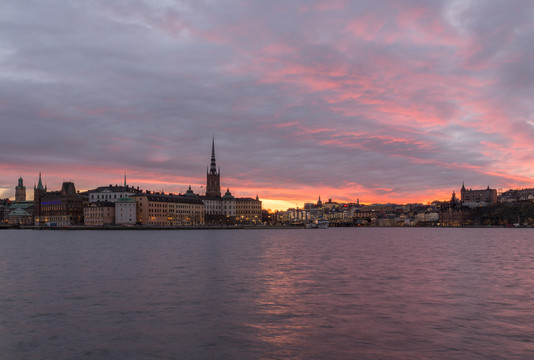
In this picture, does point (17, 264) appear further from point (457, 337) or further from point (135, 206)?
point (135, 206)

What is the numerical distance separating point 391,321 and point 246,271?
18.5m

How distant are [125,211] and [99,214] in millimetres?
10287

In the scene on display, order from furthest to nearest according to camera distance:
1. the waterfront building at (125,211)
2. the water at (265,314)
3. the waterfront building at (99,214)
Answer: the waterfront building at (99,214) → the waterfront building at (125,211) → the water at (265,314)

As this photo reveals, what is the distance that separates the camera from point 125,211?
183 meters

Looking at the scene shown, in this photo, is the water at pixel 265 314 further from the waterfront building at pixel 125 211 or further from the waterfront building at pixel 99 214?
the waterfront building at pixel 99 214

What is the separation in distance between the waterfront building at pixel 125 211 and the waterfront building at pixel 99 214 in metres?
3.30

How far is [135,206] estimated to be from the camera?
7239 inches

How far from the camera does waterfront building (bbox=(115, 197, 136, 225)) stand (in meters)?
182

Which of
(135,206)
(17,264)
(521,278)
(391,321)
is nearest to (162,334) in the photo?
(391,321)

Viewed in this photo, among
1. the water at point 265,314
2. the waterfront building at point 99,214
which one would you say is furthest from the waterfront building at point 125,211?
the water at point 265,314

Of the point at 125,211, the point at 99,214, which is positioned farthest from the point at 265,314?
the point at 99,214

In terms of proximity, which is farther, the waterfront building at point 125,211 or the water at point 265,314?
the waterfront building at point 125,211

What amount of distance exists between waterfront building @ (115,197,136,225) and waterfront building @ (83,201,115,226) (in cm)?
330

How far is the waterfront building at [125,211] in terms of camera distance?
182250 mm
